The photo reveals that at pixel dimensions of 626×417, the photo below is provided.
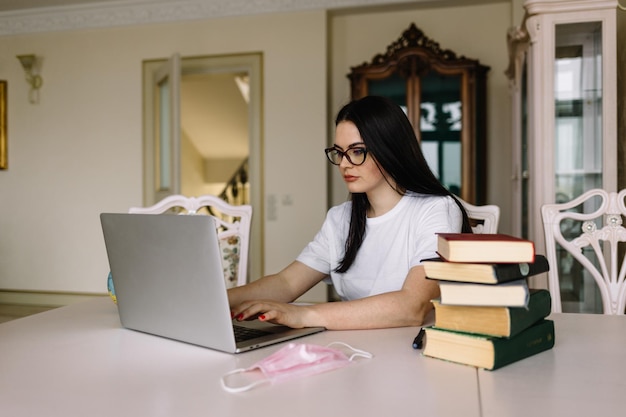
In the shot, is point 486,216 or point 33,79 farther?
point 33,79

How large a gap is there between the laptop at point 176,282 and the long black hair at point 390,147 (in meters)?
0.50

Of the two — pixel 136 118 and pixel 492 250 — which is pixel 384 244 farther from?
pixel 136 118

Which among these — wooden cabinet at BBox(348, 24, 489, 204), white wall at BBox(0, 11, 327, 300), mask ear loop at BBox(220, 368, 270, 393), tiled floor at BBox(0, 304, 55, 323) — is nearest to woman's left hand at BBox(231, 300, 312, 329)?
mask ear loop at BBox(220, 368, 270, 393)

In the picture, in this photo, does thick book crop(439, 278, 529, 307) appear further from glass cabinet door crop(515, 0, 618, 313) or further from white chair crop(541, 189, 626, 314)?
glass cabinet door crop(515, 0, 618, 313)

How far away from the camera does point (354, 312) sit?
115 centimetres

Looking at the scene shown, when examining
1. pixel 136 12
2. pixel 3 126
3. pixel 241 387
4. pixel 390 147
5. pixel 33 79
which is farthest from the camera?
pixel 3 126

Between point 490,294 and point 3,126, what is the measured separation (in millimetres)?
5170

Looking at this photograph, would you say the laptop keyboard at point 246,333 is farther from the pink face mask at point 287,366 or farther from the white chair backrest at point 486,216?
the white chair backrest at point 486,216

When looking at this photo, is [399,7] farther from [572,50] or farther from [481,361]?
[481,361]

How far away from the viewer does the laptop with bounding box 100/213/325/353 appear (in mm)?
923

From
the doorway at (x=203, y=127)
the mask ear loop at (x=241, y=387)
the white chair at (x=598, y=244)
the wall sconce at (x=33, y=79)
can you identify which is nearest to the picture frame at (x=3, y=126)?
the wall sconce at (x=33, y=79)

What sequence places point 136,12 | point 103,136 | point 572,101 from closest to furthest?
1. point 572,101
2. point 136,12
3. point 103,136

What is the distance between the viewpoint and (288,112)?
14.2 ft

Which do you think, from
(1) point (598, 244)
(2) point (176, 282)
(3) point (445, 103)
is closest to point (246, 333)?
(2) point (176, 282)
